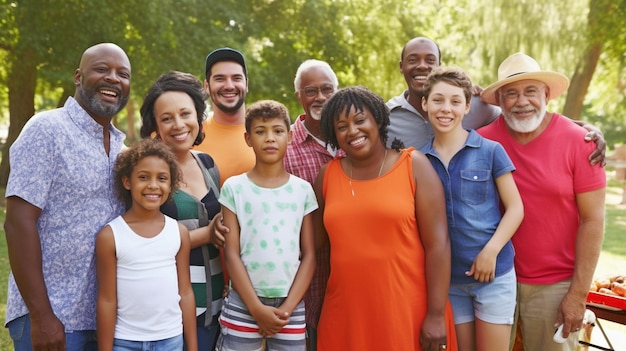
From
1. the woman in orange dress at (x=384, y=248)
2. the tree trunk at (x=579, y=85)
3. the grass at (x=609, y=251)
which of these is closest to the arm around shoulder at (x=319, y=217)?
the woman in orange dress at (x=384, y=248)

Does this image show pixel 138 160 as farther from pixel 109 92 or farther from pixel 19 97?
pixel 19 97

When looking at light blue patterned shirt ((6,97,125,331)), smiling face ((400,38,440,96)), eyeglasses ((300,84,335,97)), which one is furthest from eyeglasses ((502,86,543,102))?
light blue patterned shirt ((6,97,125,331))

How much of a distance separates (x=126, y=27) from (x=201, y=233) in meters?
13.5

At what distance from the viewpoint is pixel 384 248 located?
130 inches

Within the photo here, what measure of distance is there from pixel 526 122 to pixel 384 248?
4.13 feet

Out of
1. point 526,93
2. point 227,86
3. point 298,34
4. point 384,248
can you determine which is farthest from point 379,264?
point 298,34

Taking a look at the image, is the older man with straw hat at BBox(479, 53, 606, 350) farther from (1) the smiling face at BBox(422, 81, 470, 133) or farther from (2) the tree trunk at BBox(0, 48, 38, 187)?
(2) the tree trunk at BBox(0, 48, 38, 187)

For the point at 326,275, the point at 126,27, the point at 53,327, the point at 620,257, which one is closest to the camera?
the point at 53,327

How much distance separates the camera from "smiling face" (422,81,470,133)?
3.58m

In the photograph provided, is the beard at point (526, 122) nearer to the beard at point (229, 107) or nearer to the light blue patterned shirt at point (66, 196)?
the beard at point (229, 107)

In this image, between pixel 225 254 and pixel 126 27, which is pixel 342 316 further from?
pixel 126 27

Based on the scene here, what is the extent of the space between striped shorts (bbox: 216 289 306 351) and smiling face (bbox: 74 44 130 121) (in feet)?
4.08

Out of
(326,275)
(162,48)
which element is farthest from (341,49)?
(326,275)

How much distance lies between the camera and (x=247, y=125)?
11.7 feet
